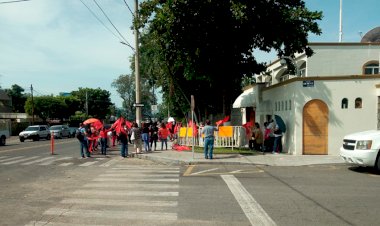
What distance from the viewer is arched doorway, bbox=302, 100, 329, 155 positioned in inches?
674

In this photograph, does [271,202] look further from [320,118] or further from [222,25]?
[222,25]

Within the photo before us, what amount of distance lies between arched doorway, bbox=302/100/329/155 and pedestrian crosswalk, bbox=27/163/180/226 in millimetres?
8153

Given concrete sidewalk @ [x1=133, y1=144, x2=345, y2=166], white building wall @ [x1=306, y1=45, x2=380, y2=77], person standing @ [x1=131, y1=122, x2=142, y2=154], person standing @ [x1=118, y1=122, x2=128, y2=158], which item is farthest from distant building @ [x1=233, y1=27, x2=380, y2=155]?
white building wall @ [x1=306, y1=45, x2=380, y2=77]

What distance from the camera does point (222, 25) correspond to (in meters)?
18.5

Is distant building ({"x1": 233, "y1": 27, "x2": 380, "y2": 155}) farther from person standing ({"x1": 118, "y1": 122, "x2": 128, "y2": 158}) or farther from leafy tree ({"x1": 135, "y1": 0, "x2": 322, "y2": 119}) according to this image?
person standing ({"x1": 118, "y1": 122, "x2": 128, "y2": 158})

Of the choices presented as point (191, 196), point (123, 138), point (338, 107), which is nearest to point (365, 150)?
point (338, 107)

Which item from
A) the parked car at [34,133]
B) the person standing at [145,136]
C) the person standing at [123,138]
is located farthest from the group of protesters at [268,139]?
the parked car at [34,133]

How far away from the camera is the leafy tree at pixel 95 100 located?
95.6 metres

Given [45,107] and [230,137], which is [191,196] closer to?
[230,137]

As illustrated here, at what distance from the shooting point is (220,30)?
1852 cm

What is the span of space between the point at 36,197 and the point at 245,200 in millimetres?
4776

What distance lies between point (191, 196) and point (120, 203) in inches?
64.3

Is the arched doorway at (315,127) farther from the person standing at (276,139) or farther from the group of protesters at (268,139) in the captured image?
the group of protesters at (268,139)

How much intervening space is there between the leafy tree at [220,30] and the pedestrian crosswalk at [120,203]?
8.66m
